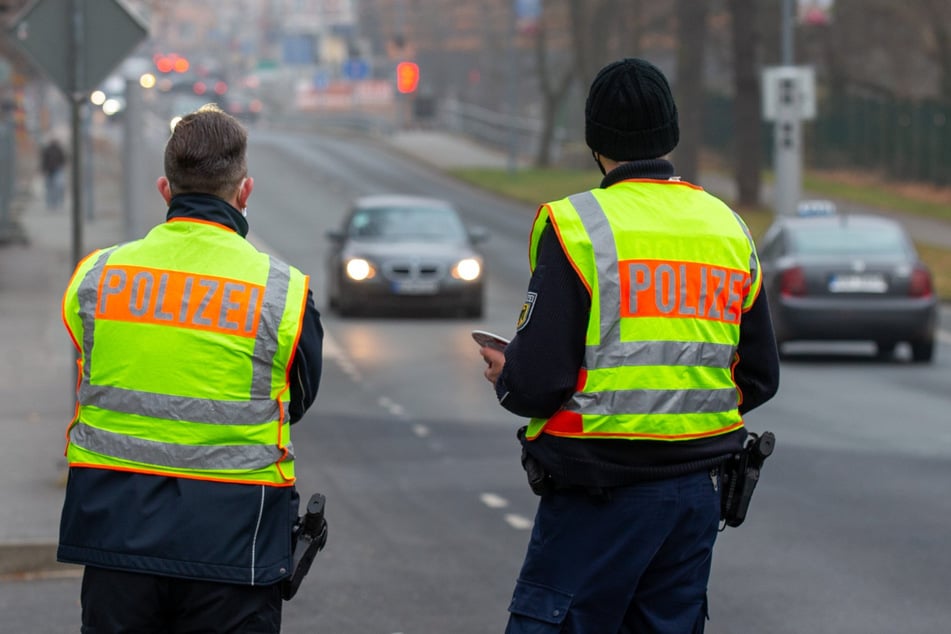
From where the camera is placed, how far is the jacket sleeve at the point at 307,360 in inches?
164

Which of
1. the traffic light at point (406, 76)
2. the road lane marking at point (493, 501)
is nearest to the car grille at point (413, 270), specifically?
the road lane marking at point (493, 501)

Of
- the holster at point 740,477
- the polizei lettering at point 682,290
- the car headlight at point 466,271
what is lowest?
the holster at point 740,477

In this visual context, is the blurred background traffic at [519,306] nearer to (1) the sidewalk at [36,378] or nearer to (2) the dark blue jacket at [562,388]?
(1) the sidewalk at [36,378]

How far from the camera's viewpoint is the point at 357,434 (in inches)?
514

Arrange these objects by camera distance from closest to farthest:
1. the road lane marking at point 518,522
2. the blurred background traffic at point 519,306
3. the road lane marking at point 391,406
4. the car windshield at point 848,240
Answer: the blurred background traffic at point 519,306, the road lane marking at point 518,522, the road lane marking at point 391,406, the car windshield at point 848,240

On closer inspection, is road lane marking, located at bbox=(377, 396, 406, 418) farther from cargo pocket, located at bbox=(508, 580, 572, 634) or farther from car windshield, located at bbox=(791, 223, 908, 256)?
cargo pocket, located at bbox=(508, 580, 572, 634)

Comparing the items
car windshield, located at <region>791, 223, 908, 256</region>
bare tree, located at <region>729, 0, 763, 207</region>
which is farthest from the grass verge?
car windshield, located at <region>791, 223, 908, 256</region>

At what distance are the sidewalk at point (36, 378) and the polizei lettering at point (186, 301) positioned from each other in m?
4.43

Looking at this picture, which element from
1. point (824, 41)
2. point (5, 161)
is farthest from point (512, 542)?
point (824, 41)

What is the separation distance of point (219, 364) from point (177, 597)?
502 millimetres

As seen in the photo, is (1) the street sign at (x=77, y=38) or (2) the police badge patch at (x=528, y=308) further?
(1) the street sign at (x=77, y=38)

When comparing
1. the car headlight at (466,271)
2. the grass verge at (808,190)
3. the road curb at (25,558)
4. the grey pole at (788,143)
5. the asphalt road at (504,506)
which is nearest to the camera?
the asphalt road at (504,506)

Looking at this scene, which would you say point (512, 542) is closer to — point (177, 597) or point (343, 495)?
point (343, 495)

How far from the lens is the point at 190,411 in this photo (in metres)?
4.08
